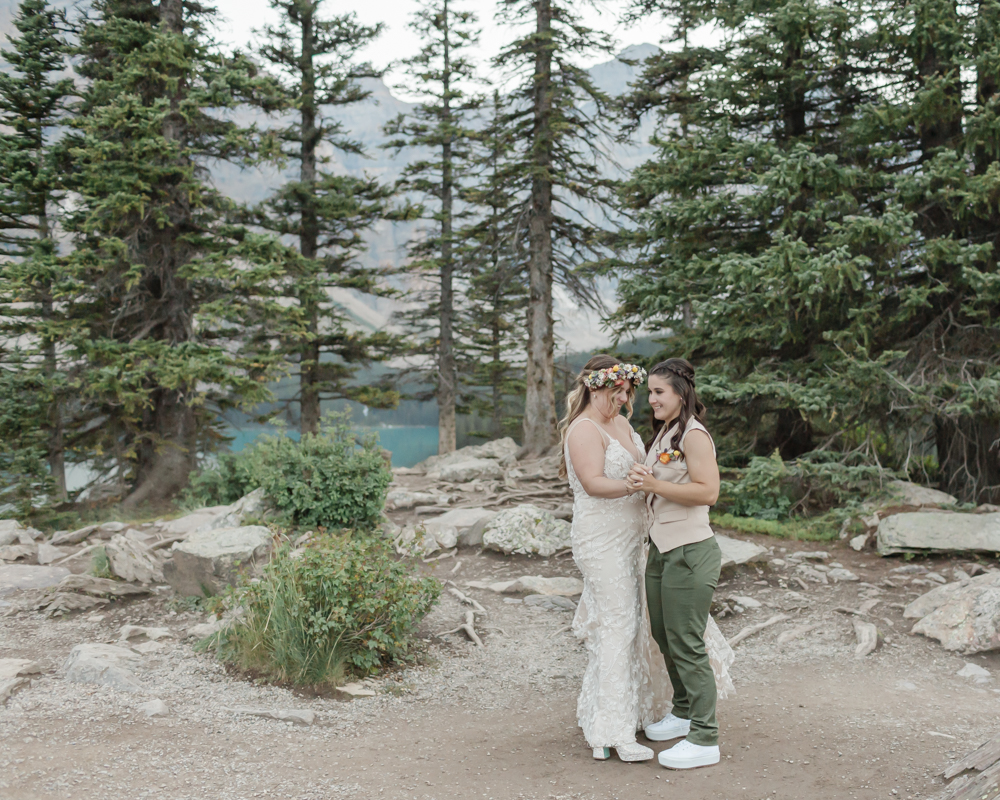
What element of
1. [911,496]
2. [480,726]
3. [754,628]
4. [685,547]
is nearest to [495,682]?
[480,726]

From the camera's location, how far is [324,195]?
16.7m

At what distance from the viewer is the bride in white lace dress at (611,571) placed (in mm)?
3691

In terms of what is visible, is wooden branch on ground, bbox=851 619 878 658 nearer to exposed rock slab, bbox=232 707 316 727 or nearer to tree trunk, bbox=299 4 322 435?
exposed rock slab, bbox=232 707 316 727

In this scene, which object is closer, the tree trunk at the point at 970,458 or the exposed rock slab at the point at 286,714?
the exposed rock slab at the point at 286,714

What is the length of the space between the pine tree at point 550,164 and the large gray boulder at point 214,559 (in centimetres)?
854

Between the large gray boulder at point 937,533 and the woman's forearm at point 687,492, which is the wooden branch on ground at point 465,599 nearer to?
the woman's forearm at point 687,492

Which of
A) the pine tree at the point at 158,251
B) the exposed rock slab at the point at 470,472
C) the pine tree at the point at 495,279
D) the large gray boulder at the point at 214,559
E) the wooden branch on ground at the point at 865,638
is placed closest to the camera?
the wooden branch on ground at the point at 865,638

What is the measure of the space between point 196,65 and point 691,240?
8.79m

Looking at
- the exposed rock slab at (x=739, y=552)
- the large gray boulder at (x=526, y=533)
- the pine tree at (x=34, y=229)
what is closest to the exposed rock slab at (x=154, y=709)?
the large gray boulder at (x=526, y=533)

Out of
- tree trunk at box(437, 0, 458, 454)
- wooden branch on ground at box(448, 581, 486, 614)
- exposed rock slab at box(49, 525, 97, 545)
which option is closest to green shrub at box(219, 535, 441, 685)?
wooden branch on ground at box(448, 581, 486, 614)

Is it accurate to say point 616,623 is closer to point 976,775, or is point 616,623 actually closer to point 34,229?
point 976,775

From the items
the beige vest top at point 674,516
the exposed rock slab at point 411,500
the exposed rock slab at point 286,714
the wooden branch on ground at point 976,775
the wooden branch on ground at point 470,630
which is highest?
the beige vest top at point 674,516

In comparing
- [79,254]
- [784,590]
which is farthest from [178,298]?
[784,590]

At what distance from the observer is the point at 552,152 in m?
14.6
